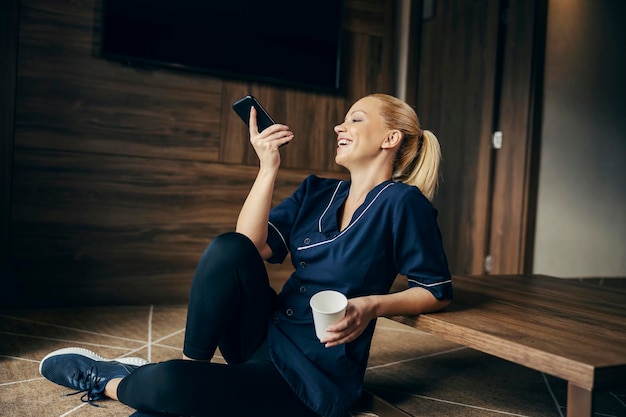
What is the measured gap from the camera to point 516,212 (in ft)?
10.1

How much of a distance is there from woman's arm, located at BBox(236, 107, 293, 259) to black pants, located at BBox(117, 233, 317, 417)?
0.11 metres

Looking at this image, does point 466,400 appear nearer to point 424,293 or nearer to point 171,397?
point 424,293

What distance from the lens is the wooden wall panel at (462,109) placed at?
128 inches

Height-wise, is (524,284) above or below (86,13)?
below

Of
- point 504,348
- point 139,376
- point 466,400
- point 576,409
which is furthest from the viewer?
point 466,400

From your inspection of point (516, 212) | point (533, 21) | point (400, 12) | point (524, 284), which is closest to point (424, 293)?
point (524, 284)

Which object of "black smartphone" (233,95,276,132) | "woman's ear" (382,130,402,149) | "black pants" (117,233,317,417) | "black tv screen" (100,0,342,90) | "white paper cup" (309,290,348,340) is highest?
"black tv screen" (100,0,342,90)

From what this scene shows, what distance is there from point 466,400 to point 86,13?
222 cm

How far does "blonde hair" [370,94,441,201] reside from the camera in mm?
1403

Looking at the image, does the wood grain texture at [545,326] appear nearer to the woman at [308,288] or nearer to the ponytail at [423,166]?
the woman at [308,288]

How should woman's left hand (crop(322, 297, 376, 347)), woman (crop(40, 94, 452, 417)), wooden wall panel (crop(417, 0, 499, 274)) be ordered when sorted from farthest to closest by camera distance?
wooden wall panel (crop(417, 0, 499, 274)), woman (crop(40, 94, 452, 417)), woman's left hand (crop(322, 297, 376, 347))

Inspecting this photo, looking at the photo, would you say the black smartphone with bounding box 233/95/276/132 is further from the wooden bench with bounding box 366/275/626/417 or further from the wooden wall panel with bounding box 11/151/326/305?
the wooden wall panel with bounding box 11/151/326/305

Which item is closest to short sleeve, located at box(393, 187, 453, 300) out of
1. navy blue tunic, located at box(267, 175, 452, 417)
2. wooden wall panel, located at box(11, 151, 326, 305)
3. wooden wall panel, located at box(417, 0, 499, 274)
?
navy blue tunic, located at box(267, 175, 452, 417)

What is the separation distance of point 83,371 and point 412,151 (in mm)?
1007
